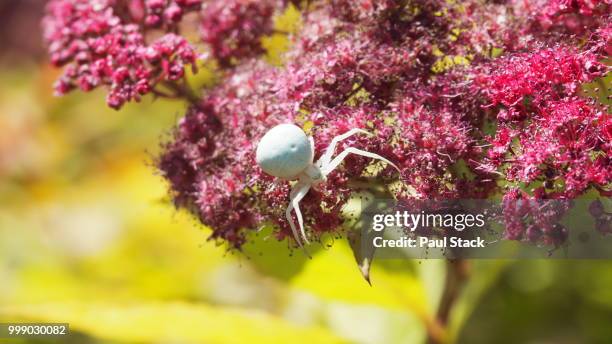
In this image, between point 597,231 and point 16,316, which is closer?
point 597,231

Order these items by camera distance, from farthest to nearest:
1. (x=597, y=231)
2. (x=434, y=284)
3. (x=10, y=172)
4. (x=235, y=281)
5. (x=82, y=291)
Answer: (x=10, y=172), (x=235, y=281), (x=82, y=291), (x=434, y=284), (x=597, y=231)

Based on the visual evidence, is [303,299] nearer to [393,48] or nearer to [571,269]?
[571,269]

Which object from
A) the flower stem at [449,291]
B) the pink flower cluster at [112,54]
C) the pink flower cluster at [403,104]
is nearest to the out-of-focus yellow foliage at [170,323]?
the flower stem at [449,291]

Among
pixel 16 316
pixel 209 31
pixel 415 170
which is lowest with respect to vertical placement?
pixel 16 316

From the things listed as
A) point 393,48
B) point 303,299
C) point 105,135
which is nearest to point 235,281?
point 303,299

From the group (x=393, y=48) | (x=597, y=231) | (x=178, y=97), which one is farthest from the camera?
(x=178, y=97)

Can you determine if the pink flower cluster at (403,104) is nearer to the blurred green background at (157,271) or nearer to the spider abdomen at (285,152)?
the spider abdomen at (285,152)
